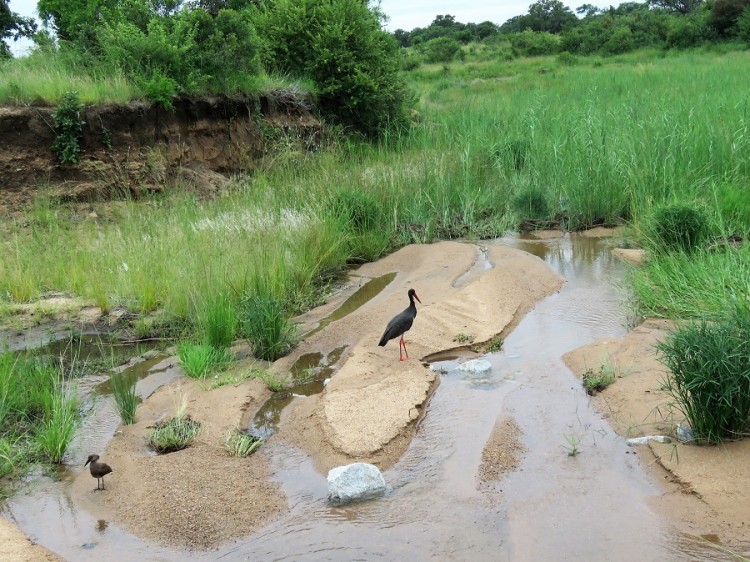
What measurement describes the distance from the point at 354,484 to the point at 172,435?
1640mm

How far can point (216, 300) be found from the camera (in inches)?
279

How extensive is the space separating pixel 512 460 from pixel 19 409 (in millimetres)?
3957

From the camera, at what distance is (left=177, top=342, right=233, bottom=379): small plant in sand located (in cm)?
646

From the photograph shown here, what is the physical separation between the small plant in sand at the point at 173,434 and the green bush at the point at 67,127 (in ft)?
25.8

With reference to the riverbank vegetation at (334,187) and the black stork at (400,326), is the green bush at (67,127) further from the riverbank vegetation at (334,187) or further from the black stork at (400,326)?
the black stork at (400,326)

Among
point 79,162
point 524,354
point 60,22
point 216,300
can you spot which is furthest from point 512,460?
point 60,22

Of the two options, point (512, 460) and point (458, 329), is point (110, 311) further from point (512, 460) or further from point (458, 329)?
point (512, 460)

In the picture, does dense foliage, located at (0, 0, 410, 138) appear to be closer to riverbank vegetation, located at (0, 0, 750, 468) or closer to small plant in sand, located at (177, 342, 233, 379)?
riverbank vegetation, located at (0, 0, 750, 468)

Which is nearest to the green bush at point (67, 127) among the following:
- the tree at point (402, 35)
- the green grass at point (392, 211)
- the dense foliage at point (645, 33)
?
the green grass at point (392, 211)

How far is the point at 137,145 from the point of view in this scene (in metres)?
12.7

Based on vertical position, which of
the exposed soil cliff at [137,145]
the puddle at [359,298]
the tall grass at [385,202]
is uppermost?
the exposed soil cliff at [137,145]

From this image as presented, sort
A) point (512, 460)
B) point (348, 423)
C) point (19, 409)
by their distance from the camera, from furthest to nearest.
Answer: point (19, 409)
point (348, 423)
point (512, 460)

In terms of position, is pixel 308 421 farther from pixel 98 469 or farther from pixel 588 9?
pixel 588 9

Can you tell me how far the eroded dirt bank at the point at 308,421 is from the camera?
179 inches
